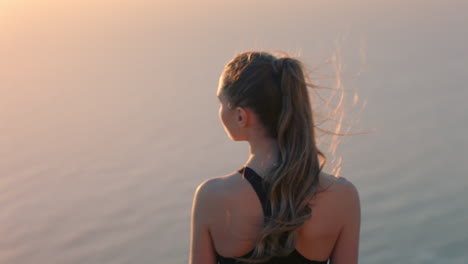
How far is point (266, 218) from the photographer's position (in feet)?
4.94

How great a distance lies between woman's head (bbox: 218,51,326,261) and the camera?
149 centimetres

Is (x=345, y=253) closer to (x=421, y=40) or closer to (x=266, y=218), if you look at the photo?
(x=266, y=218)

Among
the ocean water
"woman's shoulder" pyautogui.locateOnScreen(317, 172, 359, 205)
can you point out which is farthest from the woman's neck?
the ocean water

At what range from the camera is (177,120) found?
7.04 meters

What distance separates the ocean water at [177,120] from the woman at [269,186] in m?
2.78

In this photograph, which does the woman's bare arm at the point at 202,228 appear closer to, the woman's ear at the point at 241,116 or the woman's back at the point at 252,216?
the woman's back at the point at 252,216

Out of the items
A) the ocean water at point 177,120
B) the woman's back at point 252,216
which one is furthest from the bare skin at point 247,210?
the ocean water at point 177,120

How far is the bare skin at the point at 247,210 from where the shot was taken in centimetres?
150

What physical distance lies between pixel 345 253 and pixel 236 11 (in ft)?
27.2

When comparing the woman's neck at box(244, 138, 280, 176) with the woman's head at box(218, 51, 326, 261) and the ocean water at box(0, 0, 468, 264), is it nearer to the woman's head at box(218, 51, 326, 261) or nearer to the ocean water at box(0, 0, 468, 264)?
the woman's head at box(218, 51, 326, 261)

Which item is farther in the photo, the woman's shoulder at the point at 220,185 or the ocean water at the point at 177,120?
the ocean water at the point at 177,120

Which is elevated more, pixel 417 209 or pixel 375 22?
pixel 375 22

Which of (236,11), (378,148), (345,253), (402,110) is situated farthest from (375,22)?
(345,253)

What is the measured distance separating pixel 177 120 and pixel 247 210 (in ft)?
18.3
